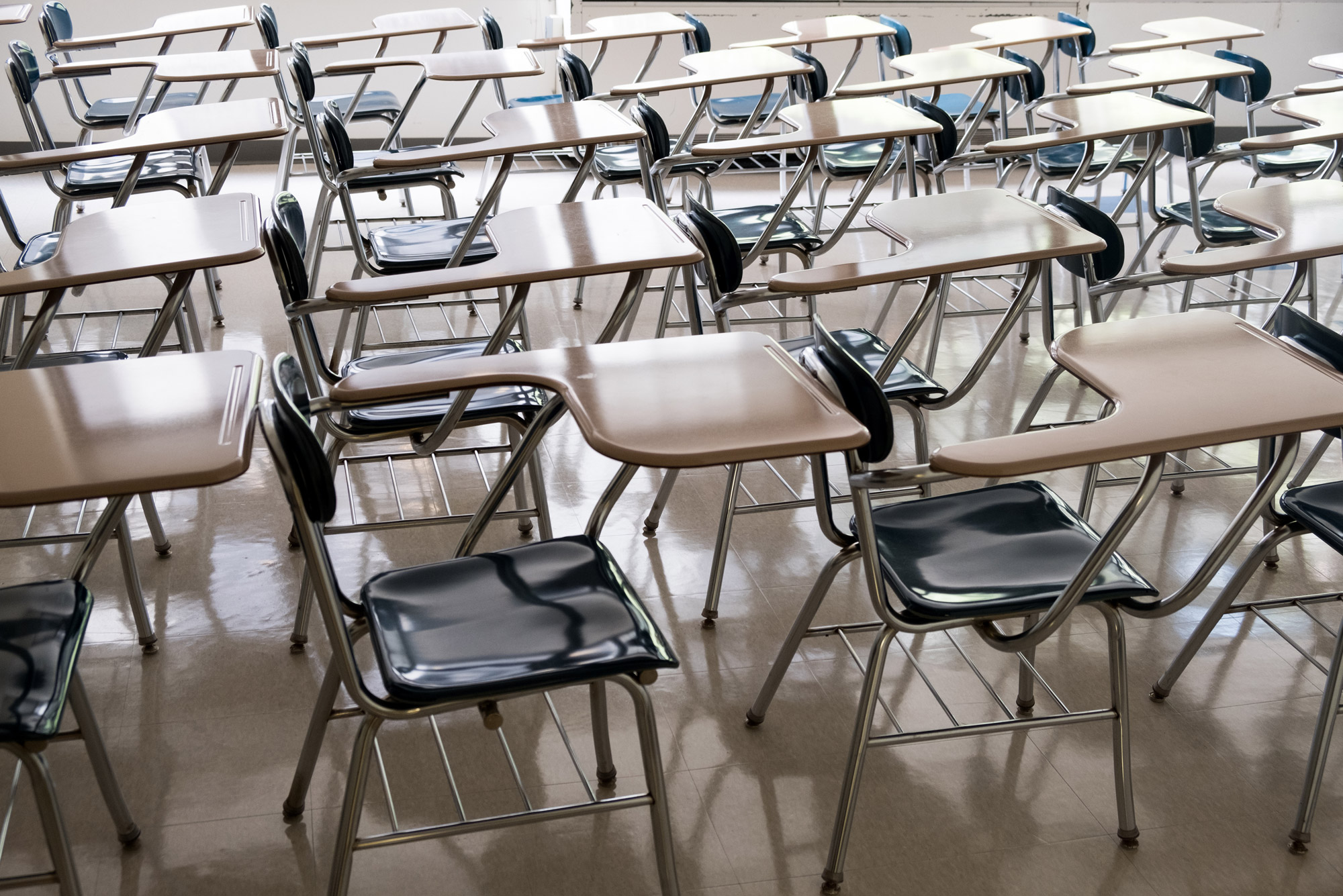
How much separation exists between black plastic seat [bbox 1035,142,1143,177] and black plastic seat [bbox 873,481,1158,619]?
241 cm

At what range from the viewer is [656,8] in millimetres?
6527

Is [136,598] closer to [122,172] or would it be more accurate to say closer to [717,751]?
[717,751]

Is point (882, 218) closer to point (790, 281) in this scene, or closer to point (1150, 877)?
point (790, 281)

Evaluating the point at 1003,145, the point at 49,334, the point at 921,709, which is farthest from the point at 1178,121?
the point at 49,334

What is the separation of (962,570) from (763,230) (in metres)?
1.99

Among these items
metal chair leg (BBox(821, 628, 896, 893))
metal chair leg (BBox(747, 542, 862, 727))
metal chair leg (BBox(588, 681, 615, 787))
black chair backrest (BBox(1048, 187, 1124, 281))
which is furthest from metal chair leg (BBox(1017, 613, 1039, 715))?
black chair backrest (BBox(1048, 187, 1124, 281))

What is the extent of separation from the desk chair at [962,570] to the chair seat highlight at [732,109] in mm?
3112

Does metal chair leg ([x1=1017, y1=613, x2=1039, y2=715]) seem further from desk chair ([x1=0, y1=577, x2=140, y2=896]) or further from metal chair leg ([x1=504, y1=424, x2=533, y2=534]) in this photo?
desk chair ([x1=0, y1=577, x2=140, y2=896])

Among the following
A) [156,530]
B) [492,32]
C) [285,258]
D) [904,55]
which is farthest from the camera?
[492,32]

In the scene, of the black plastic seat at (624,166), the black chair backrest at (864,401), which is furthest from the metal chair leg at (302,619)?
the black plastic seat at (624,166)

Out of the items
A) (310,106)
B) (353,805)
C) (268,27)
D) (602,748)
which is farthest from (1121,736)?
(268,27)

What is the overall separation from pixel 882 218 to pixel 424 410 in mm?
1048

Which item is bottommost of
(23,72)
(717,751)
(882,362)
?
(717,751)

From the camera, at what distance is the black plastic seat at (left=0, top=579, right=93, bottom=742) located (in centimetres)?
154
